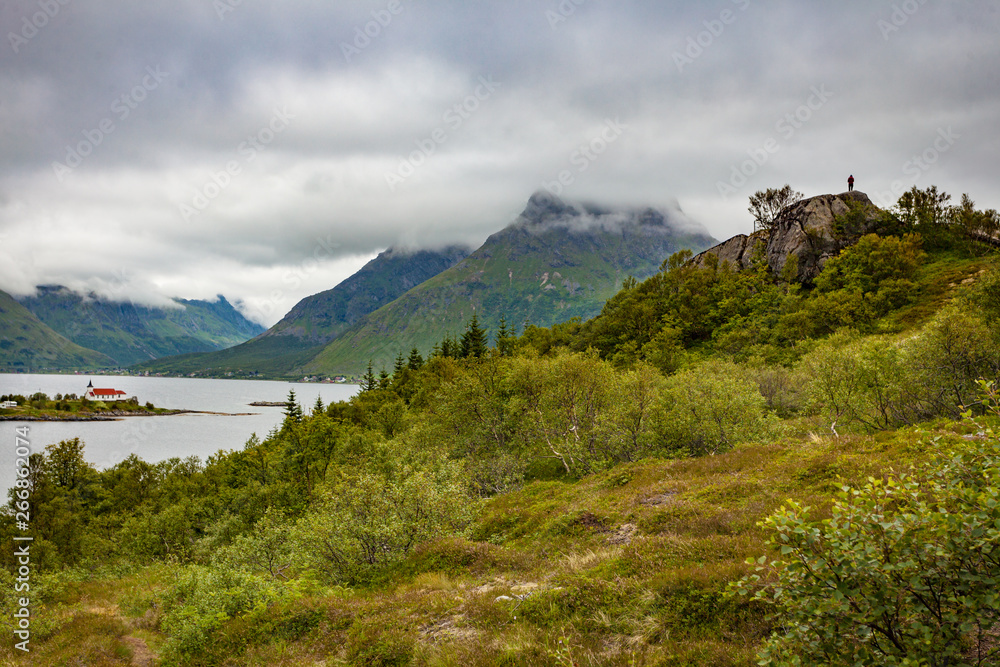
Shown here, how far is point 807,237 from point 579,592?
98283 millimetres

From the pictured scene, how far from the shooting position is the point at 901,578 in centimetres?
434

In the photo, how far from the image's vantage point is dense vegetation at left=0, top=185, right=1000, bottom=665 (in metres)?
4.38

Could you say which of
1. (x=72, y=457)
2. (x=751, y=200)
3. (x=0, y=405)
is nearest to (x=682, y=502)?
(x=72, y=457)

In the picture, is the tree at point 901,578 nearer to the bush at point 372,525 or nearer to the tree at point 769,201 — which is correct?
the bush at point 372,525

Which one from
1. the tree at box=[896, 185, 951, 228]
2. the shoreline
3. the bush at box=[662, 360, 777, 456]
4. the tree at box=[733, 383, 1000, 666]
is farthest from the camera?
the shoreline

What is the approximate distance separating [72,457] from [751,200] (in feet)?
445

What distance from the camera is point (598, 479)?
23609 millimetres

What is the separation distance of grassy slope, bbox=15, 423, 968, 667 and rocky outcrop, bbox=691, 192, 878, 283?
Result: 263 feet

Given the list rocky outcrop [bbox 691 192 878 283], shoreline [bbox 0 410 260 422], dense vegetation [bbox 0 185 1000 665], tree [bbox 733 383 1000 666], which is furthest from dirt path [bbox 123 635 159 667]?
shoreline [bbox 0 410 260 422]

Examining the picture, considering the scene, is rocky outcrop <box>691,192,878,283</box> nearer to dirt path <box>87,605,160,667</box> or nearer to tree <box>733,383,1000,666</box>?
tree <box>733,383,1000,666</box>

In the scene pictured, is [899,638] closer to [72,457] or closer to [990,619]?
[990,619]

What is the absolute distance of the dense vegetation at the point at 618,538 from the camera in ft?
14.4

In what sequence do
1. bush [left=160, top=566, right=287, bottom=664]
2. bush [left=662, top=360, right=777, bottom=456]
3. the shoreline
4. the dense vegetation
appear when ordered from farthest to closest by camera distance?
the shoreline → bush [left=662, top=360, right=777, bottom=456] → bush [left=160, top=566, right=287, bottom=664] → the dense vegetation

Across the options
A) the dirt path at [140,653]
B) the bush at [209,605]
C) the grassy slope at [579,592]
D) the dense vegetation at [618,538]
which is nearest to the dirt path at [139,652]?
the dirt path at [140,653]
